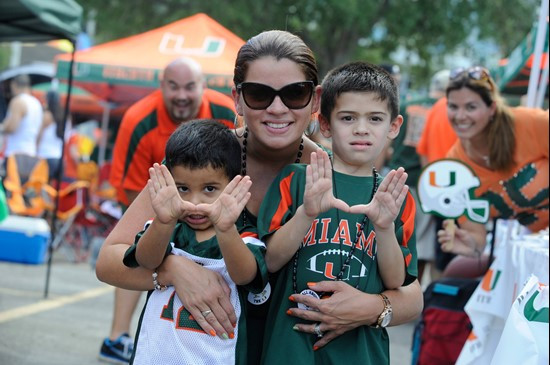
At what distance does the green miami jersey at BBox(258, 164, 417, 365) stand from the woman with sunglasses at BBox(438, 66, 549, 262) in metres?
2.03

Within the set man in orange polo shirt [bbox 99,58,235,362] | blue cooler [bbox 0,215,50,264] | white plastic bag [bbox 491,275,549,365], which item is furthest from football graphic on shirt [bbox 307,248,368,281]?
blue cooler [bbox 0,215,50,264]

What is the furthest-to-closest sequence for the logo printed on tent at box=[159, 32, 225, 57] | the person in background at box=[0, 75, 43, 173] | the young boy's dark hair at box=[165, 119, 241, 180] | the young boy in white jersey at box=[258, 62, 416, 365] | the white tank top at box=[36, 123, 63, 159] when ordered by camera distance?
the white tank top at box=[36, 123, 63, 159] < the logo printed on tent at box=[159, 32, 225, 57] < the person in background at box=[0, 75, 43, 173] < the young boy's dark hair at box=[165, 119, 241, 180] < the young boy in white jersey at box=[258, 62, 416, 365]

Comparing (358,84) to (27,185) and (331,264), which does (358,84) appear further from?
(27,185)

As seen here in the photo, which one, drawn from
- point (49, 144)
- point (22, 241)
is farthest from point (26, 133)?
point (22, 241)

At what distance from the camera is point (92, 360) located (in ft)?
18.6

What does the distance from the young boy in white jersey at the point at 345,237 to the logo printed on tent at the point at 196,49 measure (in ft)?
27.8

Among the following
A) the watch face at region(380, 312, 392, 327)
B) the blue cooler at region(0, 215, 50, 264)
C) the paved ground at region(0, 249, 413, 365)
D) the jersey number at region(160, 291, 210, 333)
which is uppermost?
the watch face at region(380, 312, 392, 327)

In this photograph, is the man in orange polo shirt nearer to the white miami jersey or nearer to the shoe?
the shoe

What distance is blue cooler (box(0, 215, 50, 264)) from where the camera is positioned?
19.7 ft

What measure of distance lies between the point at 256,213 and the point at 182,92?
2.49 metres

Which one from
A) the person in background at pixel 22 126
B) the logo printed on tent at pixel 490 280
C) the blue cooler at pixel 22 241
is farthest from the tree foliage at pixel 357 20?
the logo printed on tent at pixel 490 280

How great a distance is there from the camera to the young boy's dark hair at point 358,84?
9.28 ft

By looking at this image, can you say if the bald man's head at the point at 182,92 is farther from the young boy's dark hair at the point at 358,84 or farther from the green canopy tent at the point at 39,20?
the young boy's dark hair at the point at 358,84

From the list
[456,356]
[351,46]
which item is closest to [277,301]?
[456,356]
